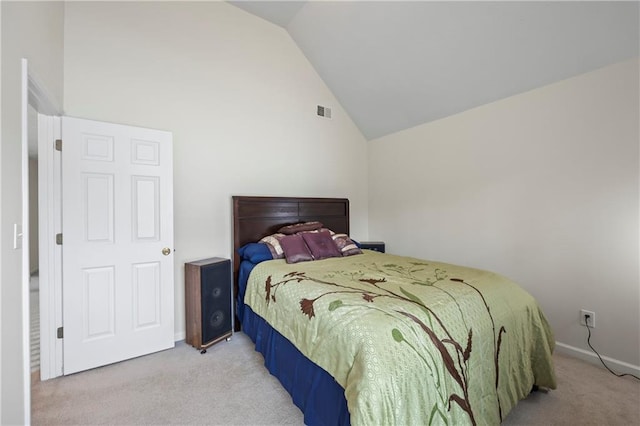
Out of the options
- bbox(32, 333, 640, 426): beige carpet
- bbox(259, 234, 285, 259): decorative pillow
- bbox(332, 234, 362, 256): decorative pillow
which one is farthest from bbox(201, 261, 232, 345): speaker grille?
bbox(332, 234, 362, 256): decorative pillow

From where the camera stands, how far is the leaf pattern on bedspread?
1.30 meters

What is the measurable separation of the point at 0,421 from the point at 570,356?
389 centimetres

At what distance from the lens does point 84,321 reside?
2.24 m

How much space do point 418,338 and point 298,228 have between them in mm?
2136

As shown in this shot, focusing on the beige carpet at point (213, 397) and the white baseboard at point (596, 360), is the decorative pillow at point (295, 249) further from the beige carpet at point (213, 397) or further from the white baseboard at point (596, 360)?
the white baseboard at point (596, 360)

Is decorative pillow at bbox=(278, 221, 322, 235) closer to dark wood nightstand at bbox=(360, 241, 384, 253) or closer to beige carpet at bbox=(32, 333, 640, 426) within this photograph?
dark wood nightstand at bbox=(360, 241, 384, 253)

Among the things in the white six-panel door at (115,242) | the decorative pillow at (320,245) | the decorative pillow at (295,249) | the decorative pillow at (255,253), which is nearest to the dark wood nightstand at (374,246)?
the decorative pillow at (320,245)

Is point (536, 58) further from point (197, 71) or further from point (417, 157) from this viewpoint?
point (197, 71)

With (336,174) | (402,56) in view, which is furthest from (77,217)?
(402,56)

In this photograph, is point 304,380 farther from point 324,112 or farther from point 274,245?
point 324,112

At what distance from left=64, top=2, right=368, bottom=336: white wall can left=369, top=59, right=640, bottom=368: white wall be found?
1.77 m

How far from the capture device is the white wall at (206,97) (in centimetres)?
243

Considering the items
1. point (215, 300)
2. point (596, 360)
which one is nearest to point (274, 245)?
point (215, 300)

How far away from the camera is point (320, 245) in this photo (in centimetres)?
299
